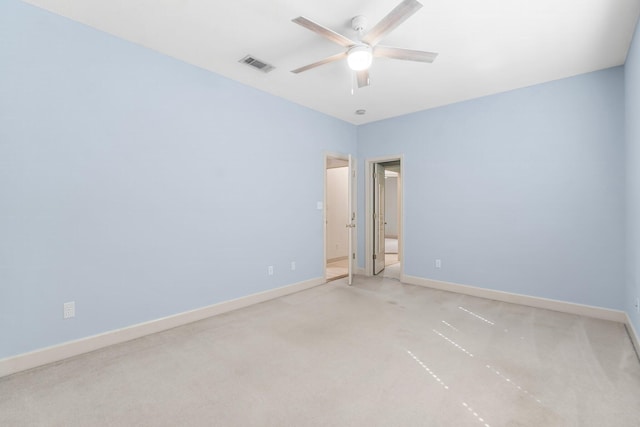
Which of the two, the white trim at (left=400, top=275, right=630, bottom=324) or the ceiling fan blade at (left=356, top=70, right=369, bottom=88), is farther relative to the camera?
the white trim at (left=400, top=275, right=630, bottom=324)

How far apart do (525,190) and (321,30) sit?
3.40 meters

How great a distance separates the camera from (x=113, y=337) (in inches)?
108

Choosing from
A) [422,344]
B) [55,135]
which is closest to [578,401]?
[422,344]

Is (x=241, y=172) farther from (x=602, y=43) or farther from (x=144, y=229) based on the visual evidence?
(x=602, y=43)

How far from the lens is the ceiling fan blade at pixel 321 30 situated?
2.04 meters

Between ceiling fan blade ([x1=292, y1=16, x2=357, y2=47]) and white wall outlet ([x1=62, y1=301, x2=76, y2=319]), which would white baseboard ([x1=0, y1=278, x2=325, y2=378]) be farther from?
ceiling fan blade ([x1=292, y1=16, x2=357, y2=47])

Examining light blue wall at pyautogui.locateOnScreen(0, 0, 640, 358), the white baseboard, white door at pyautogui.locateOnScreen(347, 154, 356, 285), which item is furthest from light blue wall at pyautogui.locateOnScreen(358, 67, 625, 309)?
the white baseboard

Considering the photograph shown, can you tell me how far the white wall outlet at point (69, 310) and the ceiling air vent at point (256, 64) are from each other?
288 cm

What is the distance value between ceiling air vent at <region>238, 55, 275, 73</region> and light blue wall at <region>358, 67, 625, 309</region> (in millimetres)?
2692

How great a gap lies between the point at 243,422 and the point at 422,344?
1751 millimetres

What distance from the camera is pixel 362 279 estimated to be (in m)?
5.38

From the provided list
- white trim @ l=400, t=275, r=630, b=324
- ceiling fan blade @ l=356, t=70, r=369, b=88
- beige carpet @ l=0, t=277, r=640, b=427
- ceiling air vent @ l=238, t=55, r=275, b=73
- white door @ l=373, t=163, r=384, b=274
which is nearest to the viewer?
beige carpet @ l=0, t=277, r=640, b=427

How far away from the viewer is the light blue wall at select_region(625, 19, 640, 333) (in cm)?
257

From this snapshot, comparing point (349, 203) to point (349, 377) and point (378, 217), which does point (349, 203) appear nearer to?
point (378, 217)
